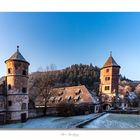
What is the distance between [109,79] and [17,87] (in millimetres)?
1727

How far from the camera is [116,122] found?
30.6 ft

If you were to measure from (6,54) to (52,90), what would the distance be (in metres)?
1.08

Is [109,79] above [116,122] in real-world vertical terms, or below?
above

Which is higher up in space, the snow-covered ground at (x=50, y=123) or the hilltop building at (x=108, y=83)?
the hilltop building at (x=108, y=83)

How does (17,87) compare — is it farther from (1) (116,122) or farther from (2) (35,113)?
(1) (116,122)

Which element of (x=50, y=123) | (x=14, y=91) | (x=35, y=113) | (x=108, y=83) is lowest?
(x=50, y=123)

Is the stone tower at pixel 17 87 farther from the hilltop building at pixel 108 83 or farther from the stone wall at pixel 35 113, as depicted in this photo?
the hilltop building at pixel 108 83

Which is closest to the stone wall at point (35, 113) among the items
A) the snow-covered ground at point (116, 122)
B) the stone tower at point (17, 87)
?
the stone tower at point (17, 87)

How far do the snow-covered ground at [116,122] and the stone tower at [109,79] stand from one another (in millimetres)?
467

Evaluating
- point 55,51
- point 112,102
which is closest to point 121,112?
point 112,102

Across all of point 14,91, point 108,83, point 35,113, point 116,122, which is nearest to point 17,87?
point 14,91

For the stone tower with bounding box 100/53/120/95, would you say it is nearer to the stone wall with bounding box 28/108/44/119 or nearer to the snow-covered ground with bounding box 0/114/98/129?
the snow-covered ground with bounding box 0/114/98/129

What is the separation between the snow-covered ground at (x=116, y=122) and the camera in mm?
9281

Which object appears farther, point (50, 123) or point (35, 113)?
point (35, 113)
